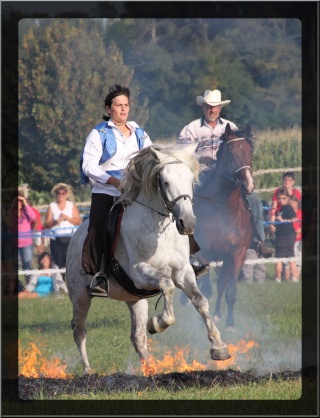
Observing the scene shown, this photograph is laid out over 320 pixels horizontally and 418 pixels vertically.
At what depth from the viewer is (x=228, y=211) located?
16.1 meters

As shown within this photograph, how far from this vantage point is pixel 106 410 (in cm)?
1147

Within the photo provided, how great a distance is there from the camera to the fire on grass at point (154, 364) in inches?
510

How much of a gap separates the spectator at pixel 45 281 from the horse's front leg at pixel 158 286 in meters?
3.25

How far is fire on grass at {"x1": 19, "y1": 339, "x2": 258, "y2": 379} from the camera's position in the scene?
13.0m

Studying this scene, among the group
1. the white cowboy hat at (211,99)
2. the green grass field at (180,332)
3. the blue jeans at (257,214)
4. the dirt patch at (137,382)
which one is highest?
the white cowboy hat at (211,99)

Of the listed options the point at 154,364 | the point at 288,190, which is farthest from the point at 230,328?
the point at 154,364

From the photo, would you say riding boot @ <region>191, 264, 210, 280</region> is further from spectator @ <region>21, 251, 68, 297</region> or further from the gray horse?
spectator @ <region>21, 251, 68, 297</region>

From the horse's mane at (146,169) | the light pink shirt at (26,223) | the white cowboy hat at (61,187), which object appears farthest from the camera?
the white cowboy hat at (61,187)

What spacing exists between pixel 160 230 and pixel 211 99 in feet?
11.6

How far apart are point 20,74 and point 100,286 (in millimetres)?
2835

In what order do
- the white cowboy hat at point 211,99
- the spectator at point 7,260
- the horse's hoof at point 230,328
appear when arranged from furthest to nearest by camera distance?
the horse's hoof at point 230,328
the white cowboy hat at point 211,99
the spectator at point 7,260

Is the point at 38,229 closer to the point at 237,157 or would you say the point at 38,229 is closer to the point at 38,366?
the point at 38,366

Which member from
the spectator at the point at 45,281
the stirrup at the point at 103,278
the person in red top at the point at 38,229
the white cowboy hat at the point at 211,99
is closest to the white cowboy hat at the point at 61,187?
the person in red top at the point at 38,229

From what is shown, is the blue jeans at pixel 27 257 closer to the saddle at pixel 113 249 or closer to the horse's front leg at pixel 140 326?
the horse's front leg at pixel 140 326
